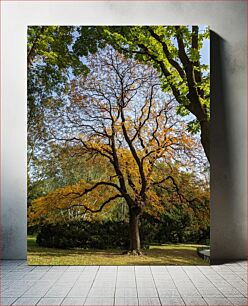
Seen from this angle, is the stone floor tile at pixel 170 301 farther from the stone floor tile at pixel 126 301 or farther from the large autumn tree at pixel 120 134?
the large autumn tree at pixel 120 134

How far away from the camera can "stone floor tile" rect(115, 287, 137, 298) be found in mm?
4551

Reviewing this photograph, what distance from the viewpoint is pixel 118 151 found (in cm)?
609

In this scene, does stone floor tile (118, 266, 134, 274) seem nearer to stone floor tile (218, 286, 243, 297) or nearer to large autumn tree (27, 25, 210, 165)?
stone floor tile (218, 286, 243, 297)

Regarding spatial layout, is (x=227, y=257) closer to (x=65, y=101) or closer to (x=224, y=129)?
(x=224, y=129)

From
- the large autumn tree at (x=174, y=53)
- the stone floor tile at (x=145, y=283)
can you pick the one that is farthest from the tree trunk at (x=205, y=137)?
the stone floor tile at (x=145, y=283)

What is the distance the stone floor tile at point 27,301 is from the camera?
4246 millimetres

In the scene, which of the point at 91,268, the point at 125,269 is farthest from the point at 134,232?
the point at 91,268

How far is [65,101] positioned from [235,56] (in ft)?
6.85

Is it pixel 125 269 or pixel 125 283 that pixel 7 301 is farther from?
pixel 125 269


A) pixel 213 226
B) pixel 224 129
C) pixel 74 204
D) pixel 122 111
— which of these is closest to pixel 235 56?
pixel 224 129

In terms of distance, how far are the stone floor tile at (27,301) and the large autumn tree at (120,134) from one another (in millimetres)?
1808

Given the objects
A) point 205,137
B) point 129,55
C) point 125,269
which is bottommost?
point 125,269

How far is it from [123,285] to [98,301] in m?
0.65

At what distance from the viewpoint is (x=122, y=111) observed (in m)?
6.10
